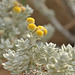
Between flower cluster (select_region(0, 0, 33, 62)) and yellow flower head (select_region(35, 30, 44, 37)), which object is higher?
flower cluster (select_region(0, 0, 33, 62))

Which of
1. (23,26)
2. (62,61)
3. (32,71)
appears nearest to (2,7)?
(23,26)

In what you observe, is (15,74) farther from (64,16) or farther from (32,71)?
(64,16)

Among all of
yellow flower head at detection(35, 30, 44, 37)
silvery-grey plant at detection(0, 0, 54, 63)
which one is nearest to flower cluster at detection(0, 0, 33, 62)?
silvery-grey plant at detection(0, 0, 54, 63)

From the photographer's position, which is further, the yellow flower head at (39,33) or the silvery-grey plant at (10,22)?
the silvery-grey plant at (10,22)

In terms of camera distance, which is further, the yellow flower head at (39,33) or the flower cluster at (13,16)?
the flower cluster at (13,16)

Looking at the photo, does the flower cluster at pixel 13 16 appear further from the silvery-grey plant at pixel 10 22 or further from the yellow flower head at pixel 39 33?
the yellow flower head at pixel 39 33

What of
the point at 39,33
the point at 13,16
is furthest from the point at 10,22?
the point at 39,33

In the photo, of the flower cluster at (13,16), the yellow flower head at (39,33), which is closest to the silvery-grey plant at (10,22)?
the flower cluster at (13,16)

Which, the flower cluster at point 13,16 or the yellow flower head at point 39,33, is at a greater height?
the flower cluster at point 13,16

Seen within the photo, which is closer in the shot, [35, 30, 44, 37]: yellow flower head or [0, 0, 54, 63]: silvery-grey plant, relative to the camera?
[35, 30, 44, 37]: yellow flower head

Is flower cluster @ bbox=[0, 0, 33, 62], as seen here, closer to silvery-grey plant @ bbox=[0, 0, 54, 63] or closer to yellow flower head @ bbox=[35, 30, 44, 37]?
silvery-grey plant @ bbox=[0, 0, 54, 63]

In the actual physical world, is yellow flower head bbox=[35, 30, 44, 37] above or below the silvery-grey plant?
below
